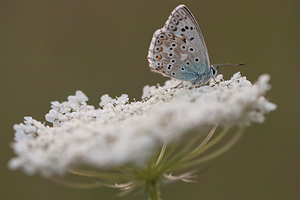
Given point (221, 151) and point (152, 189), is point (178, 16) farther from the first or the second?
point (152, 189)

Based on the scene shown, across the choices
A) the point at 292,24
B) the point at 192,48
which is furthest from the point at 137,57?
the point at 192,48

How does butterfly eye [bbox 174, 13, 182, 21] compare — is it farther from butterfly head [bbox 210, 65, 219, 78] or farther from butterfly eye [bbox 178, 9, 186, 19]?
butterfly head [bbox 210, 65, 219, 78]

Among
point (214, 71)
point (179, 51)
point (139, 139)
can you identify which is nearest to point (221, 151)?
point (139, 139)

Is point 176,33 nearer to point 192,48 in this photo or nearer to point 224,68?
point 192,48

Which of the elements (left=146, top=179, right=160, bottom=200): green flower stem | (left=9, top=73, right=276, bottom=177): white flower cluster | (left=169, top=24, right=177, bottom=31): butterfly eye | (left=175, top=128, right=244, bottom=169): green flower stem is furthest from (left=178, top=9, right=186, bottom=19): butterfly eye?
(left=146, top=179, right=160, bottom=200): green flower stem

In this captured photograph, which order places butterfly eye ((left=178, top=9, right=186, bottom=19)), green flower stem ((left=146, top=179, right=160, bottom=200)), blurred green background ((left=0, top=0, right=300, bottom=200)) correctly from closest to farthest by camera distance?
green flower stem ((left=146, top=179, right=160, bottom=200))
butterfly eye ((left=178, top=9, right=186, bottom=19))
blurred green background ((left=0, top=0, right=300, bottom=200))

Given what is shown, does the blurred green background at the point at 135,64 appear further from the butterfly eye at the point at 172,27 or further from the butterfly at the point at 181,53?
the butterfly eye at the point at 172,27
